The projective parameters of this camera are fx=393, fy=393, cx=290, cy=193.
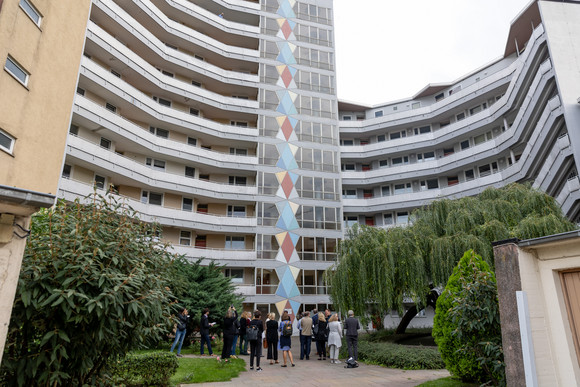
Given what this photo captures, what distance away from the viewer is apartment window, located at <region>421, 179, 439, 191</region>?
38844 millimetres

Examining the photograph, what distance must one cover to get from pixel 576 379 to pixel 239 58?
35.2m

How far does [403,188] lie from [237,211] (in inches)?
681

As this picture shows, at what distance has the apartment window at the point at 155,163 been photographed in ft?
102

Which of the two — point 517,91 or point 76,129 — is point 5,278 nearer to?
point 76,129

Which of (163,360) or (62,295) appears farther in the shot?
(163,360)

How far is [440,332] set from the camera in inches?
388

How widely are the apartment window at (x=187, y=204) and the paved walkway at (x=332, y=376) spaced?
20916mm

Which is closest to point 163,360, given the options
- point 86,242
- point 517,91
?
point 86,242

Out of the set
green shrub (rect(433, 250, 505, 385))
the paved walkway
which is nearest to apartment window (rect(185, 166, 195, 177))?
the paved walkway

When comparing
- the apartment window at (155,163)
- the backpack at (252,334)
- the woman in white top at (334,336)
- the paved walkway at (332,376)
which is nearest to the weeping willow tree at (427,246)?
the woman in white top at (334,336)

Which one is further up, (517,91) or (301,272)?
(517,91)

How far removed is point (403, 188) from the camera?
40.0 m

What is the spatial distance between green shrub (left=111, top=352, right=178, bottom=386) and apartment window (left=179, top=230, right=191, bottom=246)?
22.8 m

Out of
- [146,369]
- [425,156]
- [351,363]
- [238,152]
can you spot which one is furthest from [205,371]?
[425,156]
